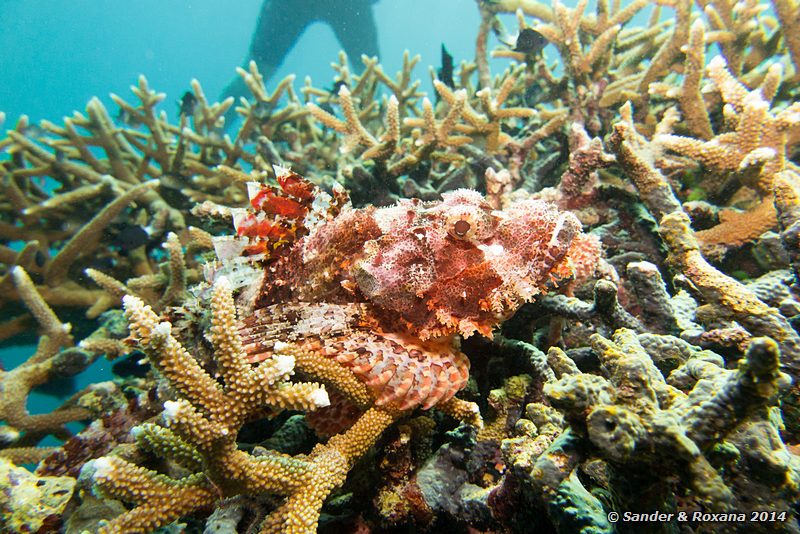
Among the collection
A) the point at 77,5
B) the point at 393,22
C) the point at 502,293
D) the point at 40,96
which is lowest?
the point at 502,293

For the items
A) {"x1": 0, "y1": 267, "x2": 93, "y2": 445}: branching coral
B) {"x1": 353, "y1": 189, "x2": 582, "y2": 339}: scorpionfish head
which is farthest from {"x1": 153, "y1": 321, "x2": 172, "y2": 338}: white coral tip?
{"x1": 0, "y1": 267, "x2": 93, "y2": 445}: branching coral

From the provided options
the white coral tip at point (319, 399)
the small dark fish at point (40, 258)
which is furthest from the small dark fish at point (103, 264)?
the white coral tip at point (319, 399)

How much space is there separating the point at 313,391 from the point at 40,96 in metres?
178

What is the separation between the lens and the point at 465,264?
109 inches

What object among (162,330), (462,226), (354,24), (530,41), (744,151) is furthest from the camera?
(354,24)

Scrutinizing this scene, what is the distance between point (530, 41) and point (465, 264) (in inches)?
211

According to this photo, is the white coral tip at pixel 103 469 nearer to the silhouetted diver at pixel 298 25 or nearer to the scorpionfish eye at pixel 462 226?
the scorpionfish eye at pixel 462 226

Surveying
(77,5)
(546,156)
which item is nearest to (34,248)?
(546,156)

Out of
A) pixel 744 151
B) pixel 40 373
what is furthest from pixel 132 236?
pixel 744 151

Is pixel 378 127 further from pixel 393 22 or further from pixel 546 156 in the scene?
pixel 393 22

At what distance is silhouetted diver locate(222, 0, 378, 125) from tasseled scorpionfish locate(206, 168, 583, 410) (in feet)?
88.5

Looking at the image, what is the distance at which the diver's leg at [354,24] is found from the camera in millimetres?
27688

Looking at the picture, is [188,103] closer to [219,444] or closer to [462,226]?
[462,226]

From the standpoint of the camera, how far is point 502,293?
2.65 metres
